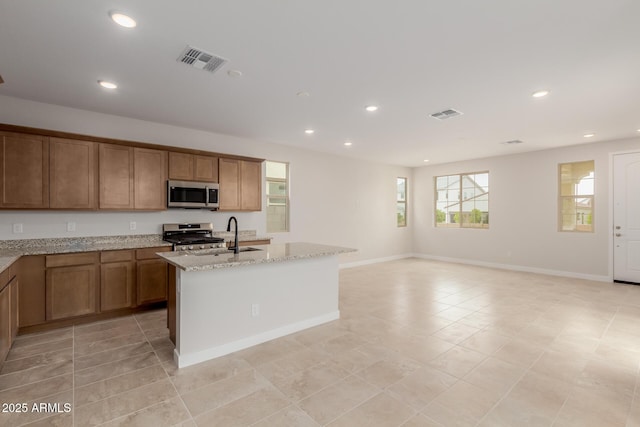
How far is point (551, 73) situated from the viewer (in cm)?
299

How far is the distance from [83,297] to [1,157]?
1.79m

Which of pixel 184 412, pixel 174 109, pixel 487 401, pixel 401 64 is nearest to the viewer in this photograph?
pixel 184 412

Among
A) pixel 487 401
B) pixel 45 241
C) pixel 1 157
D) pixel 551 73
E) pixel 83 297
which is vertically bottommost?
pixel 487 401

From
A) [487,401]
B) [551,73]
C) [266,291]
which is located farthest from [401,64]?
[487,401]

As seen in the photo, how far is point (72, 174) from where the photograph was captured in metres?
3.77

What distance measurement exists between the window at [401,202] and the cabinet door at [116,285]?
688 centimetres

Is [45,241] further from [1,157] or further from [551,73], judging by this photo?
[551,73]

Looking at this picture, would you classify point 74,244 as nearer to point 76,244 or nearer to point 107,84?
point 76,244

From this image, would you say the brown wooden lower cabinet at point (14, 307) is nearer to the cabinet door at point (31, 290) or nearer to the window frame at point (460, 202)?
the cabinet door at point (31, 290)

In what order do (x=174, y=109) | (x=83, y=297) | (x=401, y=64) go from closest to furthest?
(x=401, y=64) → (x=83, y=297) → (x=174, y=109)

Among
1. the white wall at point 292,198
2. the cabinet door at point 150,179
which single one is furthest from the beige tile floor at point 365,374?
the cabinet door at point 150,179

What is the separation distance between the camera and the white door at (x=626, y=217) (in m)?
5.57

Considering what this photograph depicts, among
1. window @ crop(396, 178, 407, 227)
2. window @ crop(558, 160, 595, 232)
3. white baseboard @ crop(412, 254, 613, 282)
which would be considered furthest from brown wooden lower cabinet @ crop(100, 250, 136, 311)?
window @ crop(558, 160, 595, 232)

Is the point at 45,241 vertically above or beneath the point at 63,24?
beneath
